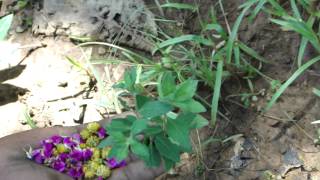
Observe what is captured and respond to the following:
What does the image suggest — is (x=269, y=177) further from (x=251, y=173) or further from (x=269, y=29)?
(x=269, y=29)

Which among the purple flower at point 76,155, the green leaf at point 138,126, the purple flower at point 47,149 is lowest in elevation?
the purple flower at point 76,155

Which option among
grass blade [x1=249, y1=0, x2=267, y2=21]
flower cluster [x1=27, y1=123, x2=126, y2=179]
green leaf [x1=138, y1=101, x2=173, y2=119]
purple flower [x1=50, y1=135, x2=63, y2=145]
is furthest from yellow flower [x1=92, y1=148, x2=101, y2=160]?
grass blade [x1=249, y1=0, x2=267, y2=21]

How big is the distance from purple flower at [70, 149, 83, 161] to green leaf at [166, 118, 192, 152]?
0.48 m

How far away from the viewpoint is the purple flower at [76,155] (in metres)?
1.52

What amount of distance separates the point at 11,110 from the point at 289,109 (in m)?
0.96

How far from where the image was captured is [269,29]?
1.67 meters

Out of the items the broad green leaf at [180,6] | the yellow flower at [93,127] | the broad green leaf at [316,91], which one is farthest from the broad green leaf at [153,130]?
the broad green leaf at [180,6]

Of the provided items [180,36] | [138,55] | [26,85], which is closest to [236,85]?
[180,36]

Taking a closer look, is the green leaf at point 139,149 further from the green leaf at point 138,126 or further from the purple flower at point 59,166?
the purple flower at point 59,166

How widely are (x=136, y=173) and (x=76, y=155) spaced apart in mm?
198

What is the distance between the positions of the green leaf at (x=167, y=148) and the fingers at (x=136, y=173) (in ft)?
1.04

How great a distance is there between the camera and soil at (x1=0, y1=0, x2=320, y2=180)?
1.48 metres

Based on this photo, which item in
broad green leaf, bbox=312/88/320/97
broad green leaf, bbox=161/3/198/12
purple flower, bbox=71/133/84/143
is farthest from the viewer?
Answer: broad green leaf, bbox=161/3/198/12

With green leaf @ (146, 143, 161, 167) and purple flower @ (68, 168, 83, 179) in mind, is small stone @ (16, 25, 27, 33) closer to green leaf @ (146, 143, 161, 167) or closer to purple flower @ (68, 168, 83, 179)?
purple flower @ (68, 168, 83, 179)
